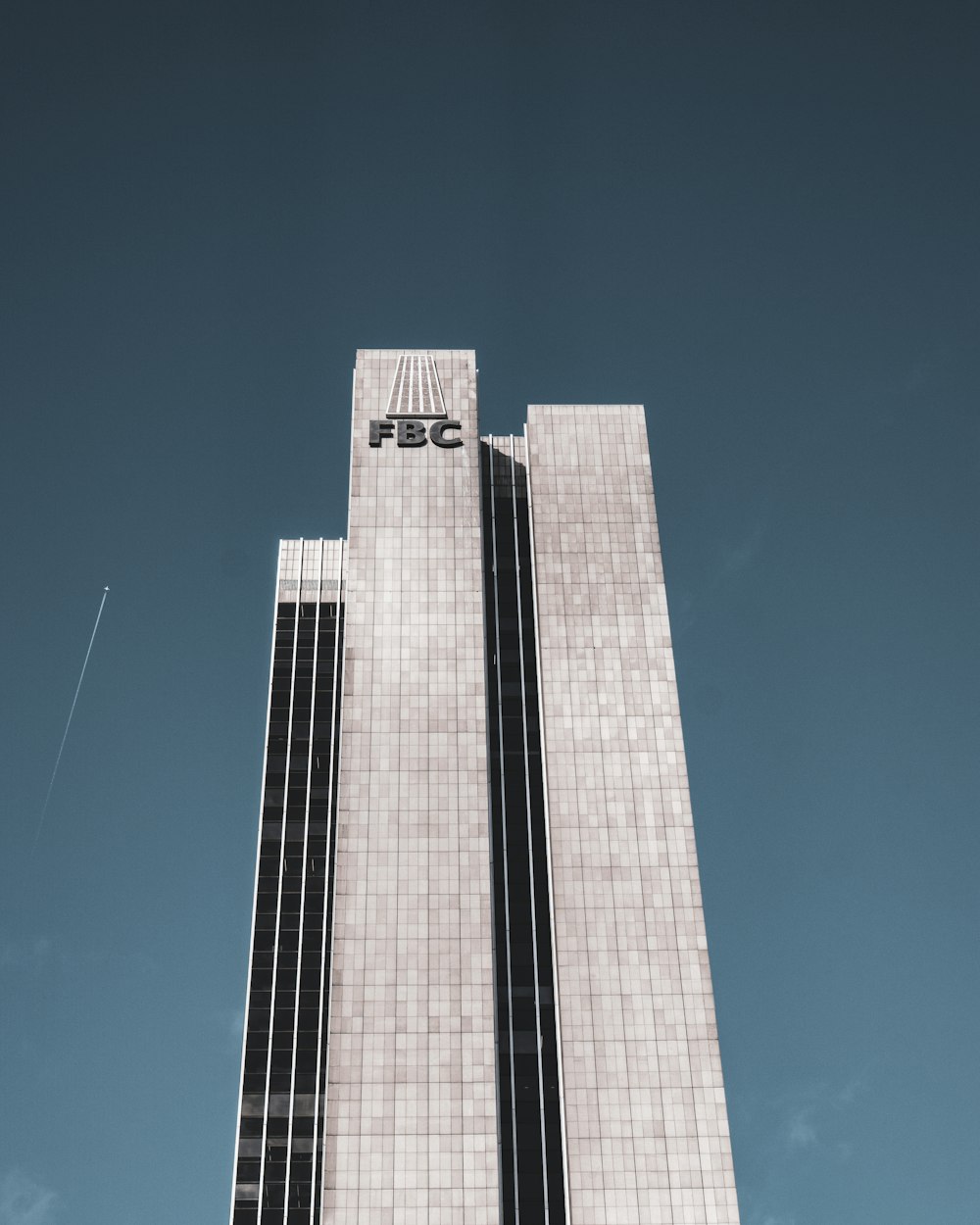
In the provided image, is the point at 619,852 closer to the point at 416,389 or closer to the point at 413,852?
the point at 413,852

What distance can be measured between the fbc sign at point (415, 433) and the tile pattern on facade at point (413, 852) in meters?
0.81

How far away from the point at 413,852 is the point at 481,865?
19.2 ft

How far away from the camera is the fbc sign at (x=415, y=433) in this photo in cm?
14362

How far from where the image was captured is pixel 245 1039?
138 metres

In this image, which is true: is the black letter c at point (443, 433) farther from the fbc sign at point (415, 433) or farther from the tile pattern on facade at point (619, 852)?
the tile pattern on facade at point (619, 852)

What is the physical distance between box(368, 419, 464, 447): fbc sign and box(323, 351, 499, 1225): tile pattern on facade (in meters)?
0.81

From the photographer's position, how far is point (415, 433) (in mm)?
144250

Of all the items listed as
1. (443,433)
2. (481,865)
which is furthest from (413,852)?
(443,433)

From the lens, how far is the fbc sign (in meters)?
144

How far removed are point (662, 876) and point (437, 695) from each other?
25498 mm

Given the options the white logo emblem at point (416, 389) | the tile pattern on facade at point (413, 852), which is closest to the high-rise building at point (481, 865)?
the tile pattern on facade at point (413, 852)

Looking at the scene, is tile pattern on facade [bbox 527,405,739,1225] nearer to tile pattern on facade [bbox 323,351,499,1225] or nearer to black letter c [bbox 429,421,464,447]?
tile pattern on facade [bbox 323,351,499,1225]

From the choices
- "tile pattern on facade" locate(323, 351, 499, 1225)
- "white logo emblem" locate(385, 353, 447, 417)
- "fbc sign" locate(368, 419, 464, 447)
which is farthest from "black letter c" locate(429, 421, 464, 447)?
"white logo emblem" locate(385, 353, 447, 417)

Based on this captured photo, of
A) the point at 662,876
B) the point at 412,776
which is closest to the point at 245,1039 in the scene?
the point at 412,776
